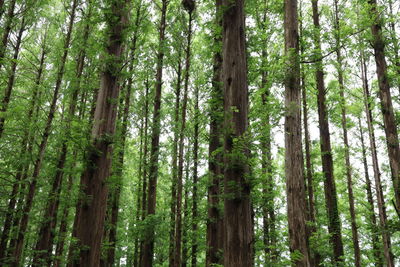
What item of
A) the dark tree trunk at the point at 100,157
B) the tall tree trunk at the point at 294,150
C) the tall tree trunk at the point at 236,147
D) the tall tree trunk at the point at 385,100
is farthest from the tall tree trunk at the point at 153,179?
the tall tree trunk at the point at 385,100

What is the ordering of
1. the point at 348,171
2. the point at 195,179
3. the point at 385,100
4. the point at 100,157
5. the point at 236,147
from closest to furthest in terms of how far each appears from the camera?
the point at 236,147 < the point at 100,157 < the point at 385,100 < the point at 195,179 < the point at 348,171

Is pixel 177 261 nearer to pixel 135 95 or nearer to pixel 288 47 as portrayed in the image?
pixel 288 47

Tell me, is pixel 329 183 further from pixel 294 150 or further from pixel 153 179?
pixel 153 179

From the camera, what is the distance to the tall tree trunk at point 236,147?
353 centimetres

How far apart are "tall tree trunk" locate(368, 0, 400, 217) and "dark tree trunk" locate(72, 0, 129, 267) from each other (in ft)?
24.6

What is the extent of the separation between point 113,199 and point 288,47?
340 inches

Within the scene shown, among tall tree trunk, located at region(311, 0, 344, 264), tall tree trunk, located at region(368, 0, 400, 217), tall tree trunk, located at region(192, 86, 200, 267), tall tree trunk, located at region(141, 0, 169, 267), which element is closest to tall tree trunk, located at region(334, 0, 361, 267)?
tall tree trunk, located at region(311, 0, 344, 264)

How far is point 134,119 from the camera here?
1478cm

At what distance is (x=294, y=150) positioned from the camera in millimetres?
6031

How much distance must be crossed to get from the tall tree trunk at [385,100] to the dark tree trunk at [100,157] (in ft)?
24.6

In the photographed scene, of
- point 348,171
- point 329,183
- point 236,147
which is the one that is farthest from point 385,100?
point 236,147

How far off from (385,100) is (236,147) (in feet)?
26.0

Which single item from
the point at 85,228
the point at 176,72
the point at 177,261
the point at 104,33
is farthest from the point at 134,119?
the point at 85,228

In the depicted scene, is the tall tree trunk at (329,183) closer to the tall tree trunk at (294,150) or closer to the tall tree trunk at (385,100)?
the tall tree trunk at (385,100)
